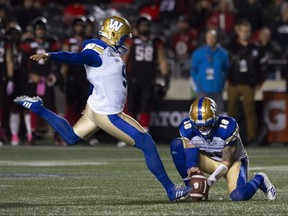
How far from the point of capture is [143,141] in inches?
305

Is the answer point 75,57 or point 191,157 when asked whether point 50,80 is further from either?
point 75,57

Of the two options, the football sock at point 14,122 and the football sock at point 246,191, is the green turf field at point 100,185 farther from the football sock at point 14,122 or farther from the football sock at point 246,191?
the football sock at point 14,122

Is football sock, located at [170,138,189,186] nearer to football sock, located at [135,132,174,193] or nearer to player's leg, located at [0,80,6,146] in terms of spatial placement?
football sock, located at [135,132,174,193]

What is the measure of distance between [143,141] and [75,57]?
2.65 feet

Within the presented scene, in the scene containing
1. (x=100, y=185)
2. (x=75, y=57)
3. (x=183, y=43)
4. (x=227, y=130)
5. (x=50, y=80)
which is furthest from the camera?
(x=183, y=43)

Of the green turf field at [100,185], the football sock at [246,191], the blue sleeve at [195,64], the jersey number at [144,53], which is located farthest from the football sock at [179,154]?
the jersey number at [144,53]

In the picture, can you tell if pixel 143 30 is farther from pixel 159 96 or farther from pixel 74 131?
pixel 74 131

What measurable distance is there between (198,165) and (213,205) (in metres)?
0.75

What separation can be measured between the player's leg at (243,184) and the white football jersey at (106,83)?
998 millimetres

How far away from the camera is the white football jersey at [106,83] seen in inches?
309


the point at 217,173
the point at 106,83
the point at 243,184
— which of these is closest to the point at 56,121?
the point at 106,83

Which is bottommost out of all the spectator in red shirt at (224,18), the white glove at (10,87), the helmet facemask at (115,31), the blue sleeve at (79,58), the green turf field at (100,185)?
the green turf field at (100,185)

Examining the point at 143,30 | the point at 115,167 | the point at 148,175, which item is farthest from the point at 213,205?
the point at 143,30

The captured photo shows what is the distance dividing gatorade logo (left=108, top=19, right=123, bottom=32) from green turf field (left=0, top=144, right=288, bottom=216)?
51.5 inches
